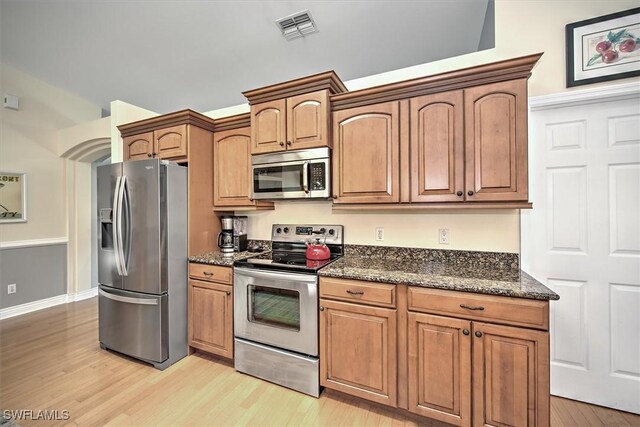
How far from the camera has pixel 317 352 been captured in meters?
1.94

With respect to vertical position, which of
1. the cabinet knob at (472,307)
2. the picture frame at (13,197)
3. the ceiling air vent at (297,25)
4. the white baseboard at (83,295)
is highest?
the ceiling air vent at (297,25)

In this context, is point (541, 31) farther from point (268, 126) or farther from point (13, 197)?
point (13, 197)

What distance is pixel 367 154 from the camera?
2.10 meters

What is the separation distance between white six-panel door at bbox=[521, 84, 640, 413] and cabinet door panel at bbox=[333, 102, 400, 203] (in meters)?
1.01

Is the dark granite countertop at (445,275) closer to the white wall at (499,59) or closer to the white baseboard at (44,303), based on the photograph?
the white wall at (499,59)

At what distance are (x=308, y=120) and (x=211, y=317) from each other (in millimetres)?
1915

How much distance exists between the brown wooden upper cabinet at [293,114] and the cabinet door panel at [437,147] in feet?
2.18

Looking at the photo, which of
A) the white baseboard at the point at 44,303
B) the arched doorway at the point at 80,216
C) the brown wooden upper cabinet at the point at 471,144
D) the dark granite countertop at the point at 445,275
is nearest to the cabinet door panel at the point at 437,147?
the brown wooden upper cabinet at the point at 471,144

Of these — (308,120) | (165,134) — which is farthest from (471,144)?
(165,134)

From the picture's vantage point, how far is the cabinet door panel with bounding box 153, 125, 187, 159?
260 cm

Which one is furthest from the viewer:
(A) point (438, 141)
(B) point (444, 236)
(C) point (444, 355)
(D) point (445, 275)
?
A: (B) point (444, 236)

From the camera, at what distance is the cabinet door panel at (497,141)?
5.55 feet

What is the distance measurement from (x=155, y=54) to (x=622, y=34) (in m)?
4.02

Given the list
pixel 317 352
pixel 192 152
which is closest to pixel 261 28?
pixel 192 152
